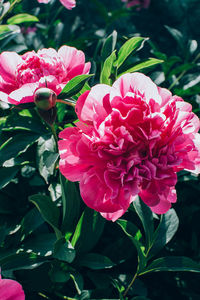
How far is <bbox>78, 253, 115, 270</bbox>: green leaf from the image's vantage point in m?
0.66

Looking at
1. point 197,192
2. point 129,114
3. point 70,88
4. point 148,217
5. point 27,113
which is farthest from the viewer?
point 197,192

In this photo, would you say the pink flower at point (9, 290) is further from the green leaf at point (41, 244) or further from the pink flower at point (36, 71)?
the pink flower at point (36, 71)

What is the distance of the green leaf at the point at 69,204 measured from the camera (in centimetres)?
62

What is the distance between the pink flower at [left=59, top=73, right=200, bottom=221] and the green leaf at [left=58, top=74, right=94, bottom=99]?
0.06 meters

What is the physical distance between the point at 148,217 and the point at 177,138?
0.27m

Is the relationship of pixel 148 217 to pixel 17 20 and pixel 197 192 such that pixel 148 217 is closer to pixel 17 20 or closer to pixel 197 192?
pixel 197 192

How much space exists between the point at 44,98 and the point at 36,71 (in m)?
0.09

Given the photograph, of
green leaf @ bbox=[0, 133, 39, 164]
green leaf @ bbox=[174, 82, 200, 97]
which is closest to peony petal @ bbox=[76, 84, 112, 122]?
green leaf @ bbox=[0, 133, 39, 164]

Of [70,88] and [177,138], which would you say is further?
[70,88]

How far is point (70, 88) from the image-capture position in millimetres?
587

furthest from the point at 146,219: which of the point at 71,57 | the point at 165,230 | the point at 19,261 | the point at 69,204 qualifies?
the point at 71,57

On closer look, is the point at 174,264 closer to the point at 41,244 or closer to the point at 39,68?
the point at 41,244

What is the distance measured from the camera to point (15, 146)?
0.68m

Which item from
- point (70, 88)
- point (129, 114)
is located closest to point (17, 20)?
point (70, 88)
